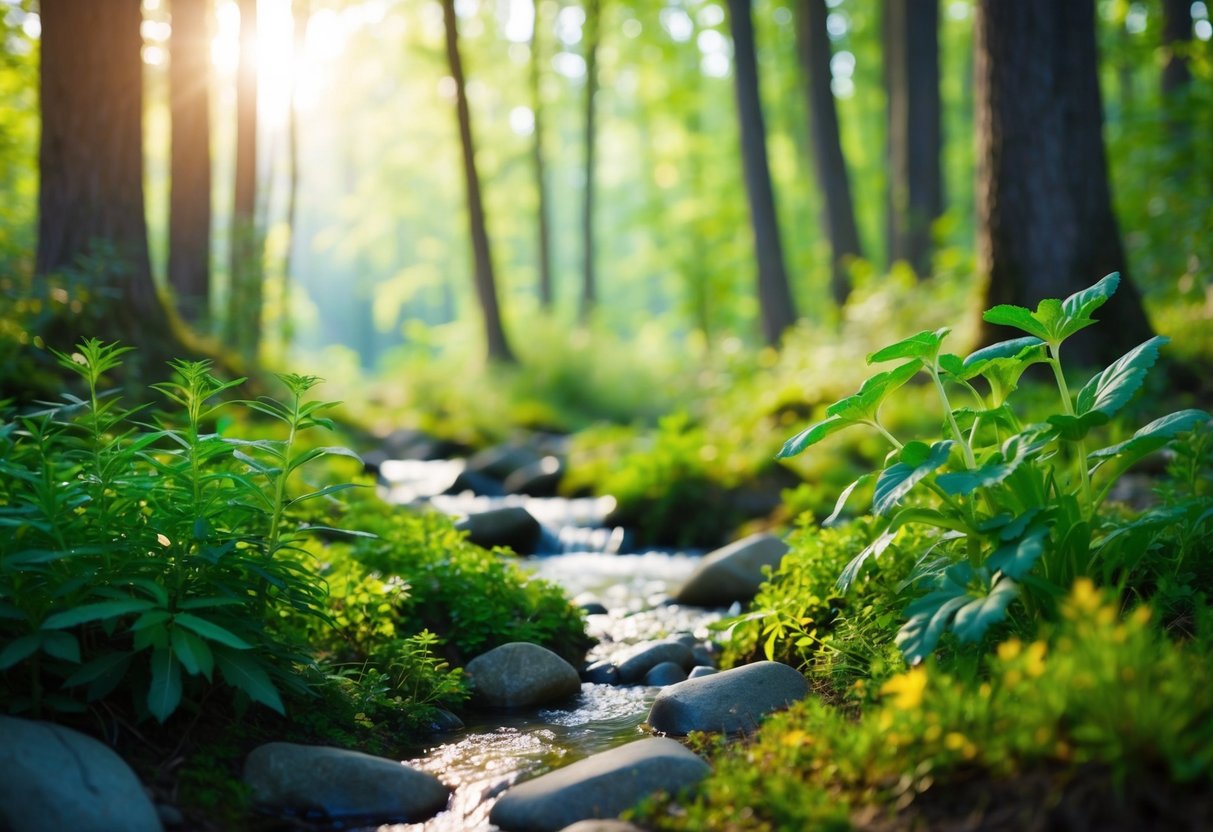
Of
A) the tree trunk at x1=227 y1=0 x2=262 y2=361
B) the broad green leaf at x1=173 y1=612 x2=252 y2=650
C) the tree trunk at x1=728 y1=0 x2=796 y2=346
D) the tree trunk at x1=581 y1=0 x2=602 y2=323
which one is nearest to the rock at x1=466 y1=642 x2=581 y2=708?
the broad green leaf at x1=173 y1=612 x2=252 y2=650

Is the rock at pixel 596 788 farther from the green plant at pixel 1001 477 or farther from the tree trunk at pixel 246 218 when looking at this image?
the tree trunk at pixel 246 218

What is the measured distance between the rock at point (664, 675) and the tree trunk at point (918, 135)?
38.8 feet

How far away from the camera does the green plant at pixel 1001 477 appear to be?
312 cm

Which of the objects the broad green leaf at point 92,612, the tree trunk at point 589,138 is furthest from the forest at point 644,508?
the tree trunk at point 589,138

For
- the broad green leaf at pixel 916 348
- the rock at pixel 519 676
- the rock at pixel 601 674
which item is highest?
the broad green leaf at pixel 916 348

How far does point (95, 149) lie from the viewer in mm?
7457

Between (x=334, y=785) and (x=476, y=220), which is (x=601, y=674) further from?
(x=476, y=220)

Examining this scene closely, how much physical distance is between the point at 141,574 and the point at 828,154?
1452cm

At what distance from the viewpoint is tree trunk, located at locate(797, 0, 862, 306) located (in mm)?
16094

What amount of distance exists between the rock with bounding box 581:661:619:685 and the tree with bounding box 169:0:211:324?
868cm

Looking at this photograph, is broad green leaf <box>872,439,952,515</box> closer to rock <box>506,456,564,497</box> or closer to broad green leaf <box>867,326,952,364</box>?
broad green leaf <box>867,326,952,364</box>

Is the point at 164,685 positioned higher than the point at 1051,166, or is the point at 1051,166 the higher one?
the point at 1051,166

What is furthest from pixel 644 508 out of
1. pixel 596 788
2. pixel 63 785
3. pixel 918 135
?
pixel 918 135

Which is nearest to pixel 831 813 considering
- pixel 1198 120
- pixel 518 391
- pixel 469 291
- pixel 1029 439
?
pixel 1029 439
